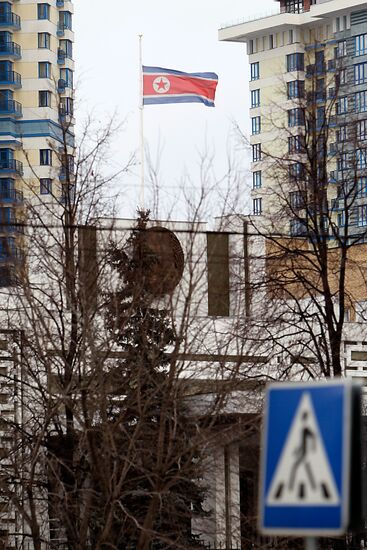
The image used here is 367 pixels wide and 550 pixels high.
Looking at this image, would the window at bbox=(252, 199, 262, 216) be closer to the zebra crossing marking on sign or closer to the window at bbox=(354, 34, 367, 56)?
the window at bbox=(354, 34, 367, 56)

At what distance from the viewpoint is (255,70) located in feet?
415

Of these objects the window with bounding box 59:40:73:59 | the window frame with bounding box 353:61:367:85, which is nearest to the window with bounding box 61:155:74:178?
the window with bounding box 59:40:73:59

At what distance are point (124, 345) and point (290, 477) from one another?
18947 millimetres

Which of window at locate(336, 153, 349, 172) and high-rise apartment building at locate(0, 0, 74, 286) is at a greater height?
high-rise apartment building at locate(0, 0, 74, 286)

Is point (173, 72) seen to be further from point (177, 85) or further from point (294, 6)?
point (294, 6)

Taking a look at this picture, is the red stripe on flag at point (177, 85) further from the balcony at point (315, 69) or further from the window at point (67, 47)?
the window at point (67, 47)

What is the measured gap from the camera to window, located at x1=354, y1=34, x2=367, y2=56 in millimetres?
119588

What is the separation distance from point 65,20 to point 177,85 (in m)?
59.6

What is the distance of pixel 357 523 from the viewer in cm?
780

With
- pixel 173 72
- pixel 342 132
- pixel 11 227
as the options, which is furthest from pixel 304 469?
pixel 173 72

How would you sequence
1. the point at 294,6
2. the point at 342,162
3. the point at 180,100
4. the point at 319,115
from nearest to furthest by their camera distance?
the point at 342,162
the point at 319,115
the point at 180,100
the point at 294,6

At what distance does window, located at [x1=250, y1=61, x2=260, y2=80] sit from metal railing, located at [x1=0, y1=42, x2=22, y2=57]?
29.1 m

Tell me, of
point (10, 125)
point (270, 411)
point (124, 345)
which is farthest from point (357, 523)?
point (10, 125)

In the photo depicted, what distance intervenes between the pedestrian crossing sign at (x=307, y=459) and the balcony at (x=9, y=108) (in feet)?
307
